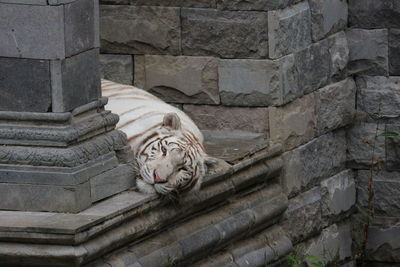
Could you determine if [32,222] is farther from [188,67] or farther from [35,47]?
[188,67]

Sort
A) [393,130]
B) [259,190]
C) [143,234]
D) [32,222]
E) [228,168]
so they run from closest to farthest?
1. [32,222]
2. [143,234]
3. [228,168]
4. [259,190]
5. [393,130]

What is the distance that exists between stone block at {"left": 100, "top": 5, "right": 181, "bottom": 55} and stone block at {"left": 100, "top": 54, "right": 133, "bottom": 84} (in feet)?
0.14

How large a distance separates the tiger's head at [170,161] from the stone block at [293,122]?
0.88 m

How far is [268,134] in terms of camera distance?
809 cm

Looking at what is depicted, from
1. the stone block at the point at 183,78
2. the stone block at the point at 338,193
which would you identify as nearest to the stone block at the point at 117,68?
the stone block at the point at 183,78

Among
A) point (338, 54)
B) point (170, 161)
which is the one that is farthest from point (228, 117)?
point (170, 161)

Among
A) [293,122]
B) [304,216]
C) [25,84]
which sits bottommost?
[304,216]

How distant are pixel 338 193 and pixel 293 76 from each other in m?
1.13

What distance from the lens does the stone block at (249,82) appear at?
26.0 ft

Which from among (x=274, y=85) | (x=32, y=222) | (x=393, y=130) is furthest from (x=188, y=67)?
(x=32, y=222)

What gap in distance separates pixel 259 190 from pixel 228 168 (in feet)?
2.00

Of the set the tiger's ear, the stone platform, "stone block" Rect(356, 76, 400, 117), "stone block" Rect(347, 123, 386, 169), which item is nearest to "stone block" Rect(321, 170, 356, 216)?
"stone block" Rect(347, 123, 386, 169)

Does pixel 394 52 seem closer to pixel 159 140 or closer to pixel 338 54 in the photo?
pixel 338 54

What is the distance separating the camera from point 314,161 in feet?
27.9
